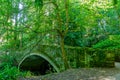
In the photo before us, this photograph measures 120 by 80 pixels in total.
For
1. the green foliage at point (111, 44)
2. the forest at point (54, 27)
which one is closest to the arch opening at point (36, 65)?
the green foliage at point (111, 44)

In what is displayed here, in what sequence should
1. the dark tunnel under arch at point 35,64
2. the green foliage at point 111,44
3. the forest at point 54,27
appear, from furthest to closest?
the dark tunnel under arch at point 35,64 → the green foliage at point 111,44 → the forest at point 54,27

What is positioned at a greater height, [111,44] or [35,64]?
[111,44]

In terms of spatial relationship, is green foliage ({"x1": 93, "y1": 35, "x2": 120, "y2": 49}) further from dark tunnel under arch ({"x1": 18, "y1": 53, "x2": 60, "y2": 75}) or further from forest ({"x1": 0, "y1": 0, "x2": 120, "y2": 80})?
dark tunnel under arch ({"x1": 18, "y1": 53, "x2": 60, "y2": 75})

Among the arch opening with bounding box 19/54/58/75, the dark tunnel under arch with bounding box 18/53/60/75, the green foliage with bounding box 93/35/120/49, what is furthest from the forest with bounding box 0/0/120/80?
the arch opening with bounding box 19/54/58/75

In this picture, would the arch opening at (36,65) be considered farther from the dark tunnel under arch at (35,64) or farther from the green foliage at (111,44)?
the green foliage at (111,44)

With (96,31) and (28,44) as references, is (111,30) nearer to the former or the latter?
(96,31)

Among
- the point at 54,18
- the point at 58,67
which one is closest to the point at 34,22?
the point at 54,18

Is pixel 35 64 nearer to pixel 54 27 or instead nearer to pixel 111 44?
pixel 111 44

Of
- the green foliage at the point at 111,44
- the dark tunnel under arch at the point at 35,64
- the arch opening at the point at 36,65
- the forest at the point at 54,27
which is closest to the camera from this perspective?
the forest at the point at 54,27

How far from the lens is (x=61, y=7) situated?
962 cm

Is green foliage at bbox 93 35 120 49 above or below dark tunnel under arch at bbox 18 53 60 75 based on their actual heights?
above

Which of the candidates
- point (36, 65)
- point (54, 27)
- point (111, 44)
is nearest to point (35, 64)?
point (36, 65)

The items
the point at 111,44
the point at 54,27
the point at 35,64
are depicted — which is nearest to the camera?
the point at 54,27

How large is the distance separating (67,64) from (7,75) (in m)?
3.34
